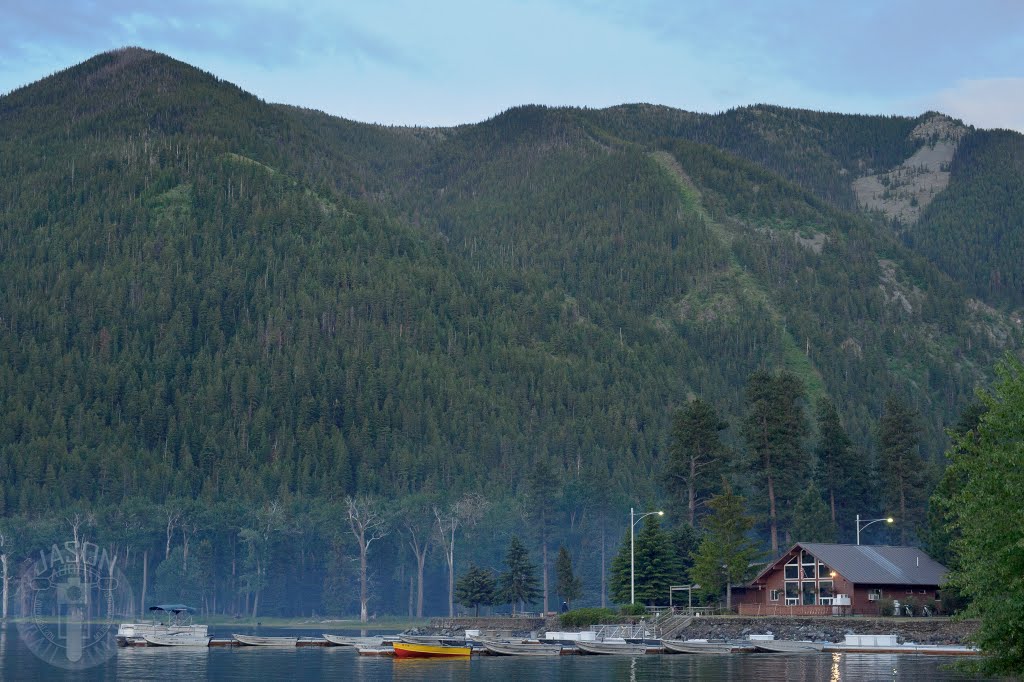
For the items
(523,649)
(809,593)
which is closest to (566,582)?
(809,593)

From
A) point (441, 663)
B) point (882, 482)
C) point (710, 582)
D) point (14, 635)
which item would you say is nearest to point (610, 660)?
point (441, 663)

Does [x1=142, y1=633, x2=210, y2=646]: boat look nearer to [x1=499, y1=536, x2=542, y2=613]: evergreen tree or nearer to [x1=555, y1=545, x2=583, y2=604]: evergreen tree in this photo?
[x1=499, y1=536, x2=542, y2=613]: evergreen tree

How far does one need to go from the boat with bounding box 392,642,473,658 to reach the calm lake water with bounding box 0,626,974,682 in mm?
1145

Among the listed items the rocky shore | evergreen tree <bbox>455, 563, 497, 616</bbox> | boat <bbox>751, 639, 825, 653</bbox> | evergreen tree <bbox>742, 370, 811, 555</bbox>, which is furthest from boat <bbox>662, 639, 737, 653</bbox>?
evergreen tree <bbox>742, 370, 811, 555</bbox>

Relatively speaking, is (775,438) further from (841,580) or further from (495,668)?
(495,668)

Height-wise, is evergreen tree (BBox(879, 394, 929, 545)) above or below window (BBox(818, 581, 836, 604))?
above

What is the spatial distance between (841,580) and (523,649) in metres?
33.3

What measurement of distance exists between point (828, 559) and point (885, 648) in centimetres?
2282

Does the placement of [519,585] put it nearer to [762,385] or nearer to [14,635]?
[762,385]

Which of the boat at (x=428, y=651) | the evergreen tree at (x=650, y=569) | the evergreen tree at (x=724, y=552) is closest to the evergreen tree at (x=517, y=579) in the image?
the evergreen tree at (x=650, y=569)

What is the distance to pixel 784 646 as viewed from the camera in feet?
359

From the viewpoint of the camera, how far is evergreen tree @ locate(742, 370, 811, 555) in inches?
6230

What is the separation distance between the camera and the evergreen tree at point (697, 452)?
159m

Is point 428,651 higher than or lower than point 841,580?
lower
